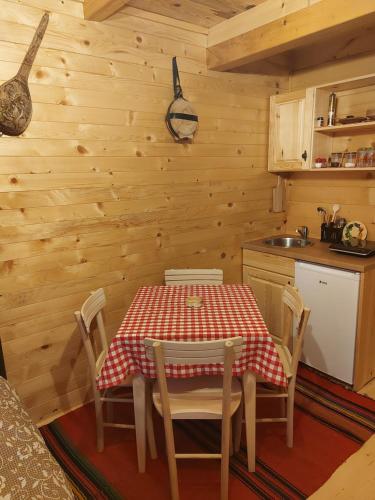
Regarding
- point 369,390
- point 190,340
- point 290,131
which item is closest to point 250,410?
point 190,340

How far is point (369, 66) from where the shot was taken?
2646mm

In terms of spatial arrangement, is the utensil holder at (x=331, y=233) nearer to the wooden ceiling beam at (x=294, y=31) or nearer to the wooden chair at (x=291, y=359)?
the wooden chair at (x=291, y=359)

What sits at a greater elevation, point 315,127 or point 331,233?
point 315,127

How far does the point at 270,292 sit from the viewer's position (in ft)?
9.62

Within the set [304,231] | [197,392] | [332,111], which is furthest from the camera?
[304,231]

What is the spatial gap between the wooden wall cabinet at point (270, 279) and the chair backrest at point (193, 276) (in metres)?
0.56

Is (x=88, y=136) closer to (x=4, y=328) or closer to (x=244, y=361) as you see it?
(x=4, y=328)

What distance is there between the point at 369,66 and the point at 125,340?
2.59 metres

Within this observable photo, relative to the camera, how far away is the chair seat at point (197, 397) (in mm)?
1624

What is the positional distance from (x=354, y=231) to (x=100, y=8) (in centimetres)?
231

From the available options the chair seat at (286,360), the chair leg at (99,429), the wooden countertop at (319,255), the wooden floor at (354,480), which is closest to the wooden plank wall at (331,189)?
the wooden countertop at (319,255)

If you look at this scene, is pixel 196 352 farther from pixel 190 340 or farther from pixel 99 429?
pixel 99 429

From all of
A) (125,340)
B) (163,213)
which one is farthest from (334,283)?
(125,340)

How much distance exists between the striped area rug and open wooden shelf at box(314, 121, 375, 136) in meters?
1.84
